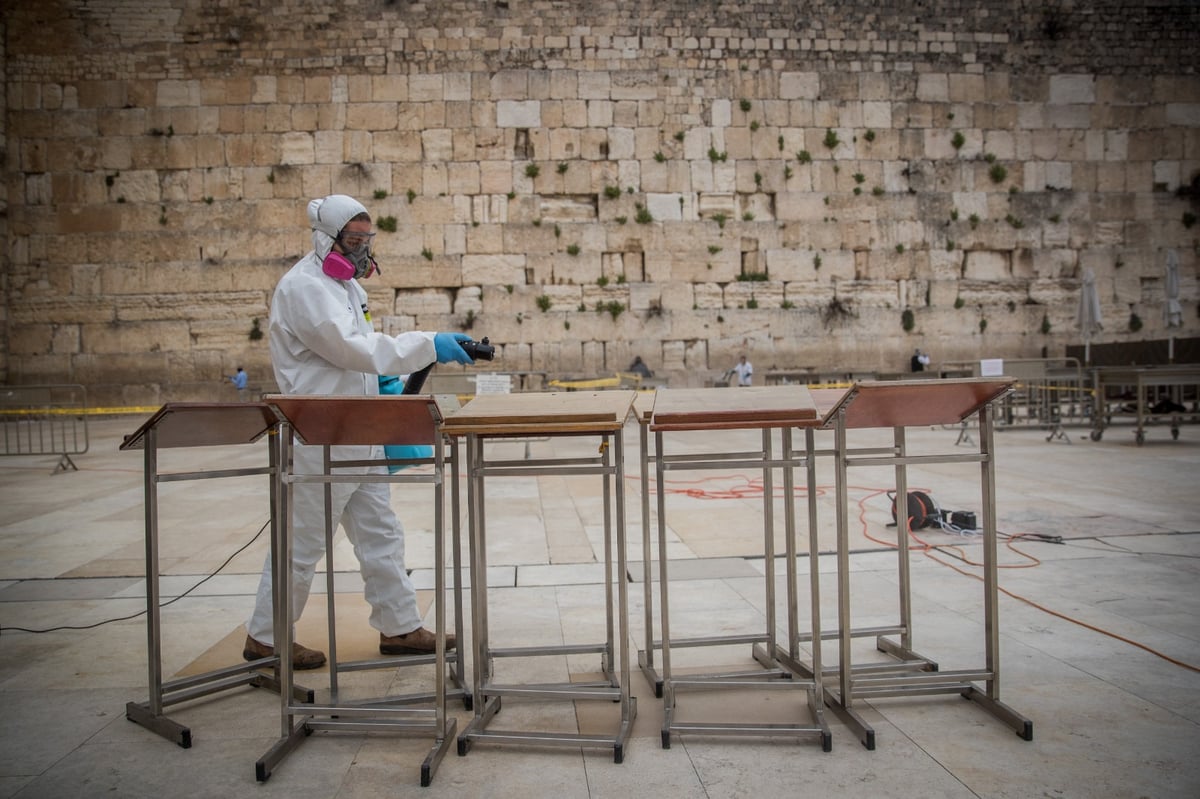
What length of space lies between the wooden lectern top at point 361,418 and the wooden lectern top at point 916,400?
4.26 ft

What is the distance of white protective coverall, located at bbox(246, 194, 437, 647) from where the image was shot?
3166mm

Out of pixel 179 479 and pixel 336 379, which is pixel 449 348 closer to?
pixel 336 379

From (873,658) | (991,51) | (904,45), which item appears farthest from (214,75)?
(873,658)

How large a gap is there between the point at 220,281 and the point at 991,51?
15741 mm

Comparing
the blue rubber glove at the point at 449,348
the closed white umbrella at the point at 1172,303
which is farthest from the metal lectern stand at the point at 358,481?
the closed white umbrella at the point at 1172,303

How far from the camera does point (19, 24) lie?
16188mm

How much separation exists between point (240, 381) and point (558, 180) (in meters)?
6.95

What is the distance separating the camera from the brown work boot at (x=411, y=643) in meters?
3.56

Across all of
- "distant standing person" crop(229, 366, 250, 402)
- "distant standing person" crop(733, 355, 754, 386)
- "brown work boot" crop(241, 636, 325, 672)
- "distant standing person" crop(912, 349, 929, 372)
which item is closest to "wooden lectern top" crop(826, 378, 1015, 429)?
"brown work boot" crop(241, 636, 325, 672)

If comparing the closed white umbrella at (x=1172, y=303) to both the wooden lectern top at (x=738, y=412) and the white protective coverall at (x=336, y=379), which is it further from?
the white protective coverall at (x=336, y=379)

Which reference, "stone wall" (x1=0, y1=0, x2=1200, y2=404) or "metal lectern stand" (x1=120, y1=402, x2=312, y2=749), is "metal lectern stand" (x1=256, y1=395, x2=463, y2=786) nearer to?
"metal lectern stand" (x1=120, y1=402, x2=312, y2=749)

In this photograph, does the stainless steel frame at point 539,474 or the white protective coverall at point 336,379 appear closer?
the stainless steel frame at point 539,474

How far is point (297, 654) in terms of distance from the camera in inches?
138

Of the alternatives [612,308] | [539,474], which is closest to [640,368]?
[612,308]
